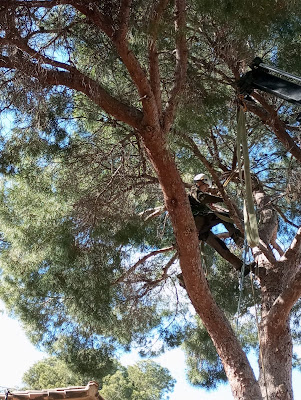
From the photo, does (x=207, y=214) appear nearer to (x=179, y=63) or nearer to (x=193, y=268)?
(x=193, y=268)

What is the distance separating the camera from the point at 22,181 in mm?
6258

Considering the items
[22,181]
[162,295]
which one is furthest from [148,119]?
[162,295]

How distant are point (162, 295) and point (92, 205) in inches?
103

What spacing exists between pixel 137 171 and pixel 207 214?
37.1 inches

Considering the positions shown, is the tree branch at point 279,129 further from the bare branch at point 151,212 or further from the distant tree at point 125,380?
the distant tree at point 125,380

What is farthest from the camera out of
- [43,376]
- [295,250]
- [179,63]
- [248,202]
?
[43,376]

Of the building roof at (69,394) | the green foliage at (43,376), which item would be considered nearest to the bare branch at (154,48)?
the building roof at (69,394)

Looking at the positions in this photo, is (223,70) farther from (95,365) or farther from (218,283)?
(95,365)

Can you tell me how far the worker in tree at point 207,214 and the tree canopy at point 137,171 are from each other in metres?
0.20

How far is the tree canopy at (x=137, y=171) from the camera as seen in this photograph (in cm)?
430

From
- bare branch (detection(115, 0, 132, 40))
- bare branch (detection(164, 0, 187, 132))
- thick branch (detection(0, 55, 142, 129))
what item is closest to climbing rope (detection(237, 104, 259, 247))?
bare branch (detection(164, 0, 187, 132))

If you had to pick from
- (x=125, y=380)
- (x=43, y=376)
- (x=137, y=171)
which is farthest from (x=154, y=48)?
(x=125, y=380)

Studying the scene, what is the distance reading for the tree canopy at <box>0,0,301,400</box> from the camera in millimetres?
4297

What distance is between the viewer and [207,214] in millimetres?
5766
